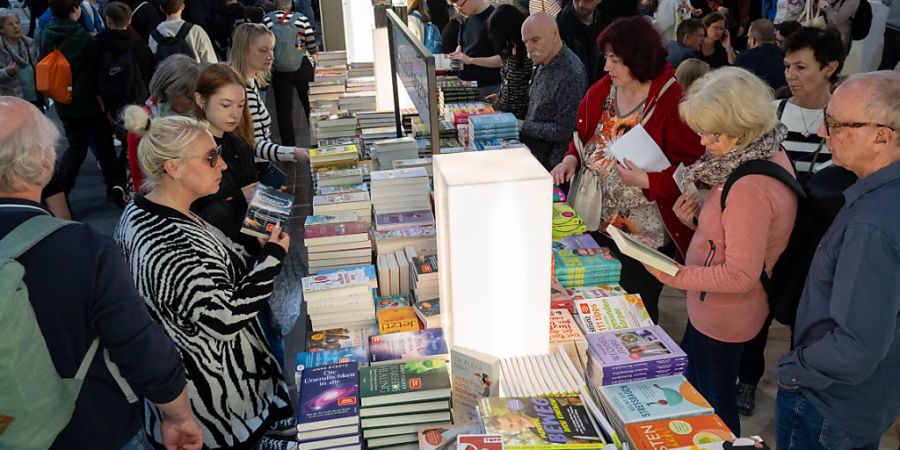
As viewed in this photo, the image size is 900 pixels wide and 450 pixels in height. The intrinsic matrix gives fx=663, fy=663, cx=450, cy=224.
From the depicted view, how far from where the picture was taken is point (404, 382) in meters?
1.87

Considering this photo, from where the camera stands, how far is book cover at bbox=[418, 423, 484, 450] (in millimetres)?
1746

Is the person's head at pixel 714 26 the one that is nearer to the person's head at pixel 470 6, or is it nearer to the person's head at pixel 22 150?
the person's head at pixel 470 6

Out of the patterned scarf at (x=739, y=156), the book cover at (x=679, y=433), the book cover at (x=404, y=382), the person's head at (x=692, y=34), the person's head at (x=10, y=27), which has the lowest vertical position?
the book cover at (x=679, y=433)

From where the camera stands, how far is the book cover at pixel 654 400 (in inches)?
68.0

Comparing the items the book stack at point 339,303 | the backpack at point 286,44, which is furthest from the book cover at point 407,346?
the backpack at point 286,44

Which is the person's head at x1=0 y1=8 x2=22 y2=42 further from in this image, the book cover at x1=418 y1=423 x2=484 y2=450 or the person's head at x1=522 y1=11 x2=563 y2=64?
the book cover at x1=418 y1=423 x2=484 y2=450

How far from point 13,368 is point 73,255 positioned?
29 cm

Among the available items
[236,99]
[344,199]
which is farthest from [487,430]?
[236,99]

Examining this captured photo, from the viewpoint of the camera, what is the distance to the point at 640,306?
234cm

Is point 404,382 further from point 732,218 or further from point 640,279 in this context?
point 640,279

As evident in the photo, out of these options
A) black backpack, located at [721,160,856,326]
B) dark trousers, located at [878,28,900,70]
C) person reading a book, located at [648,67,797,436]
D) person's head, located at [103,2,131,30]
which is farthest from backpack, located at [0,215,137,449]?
dark trousers, located at [878,28,900,70]

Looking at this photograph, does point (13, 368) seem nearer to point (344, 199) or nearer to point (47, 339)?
point (47, 339)

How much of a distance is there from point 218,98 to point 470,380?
1.97m

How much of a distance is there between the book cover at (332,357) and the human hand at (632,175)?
139 cm
